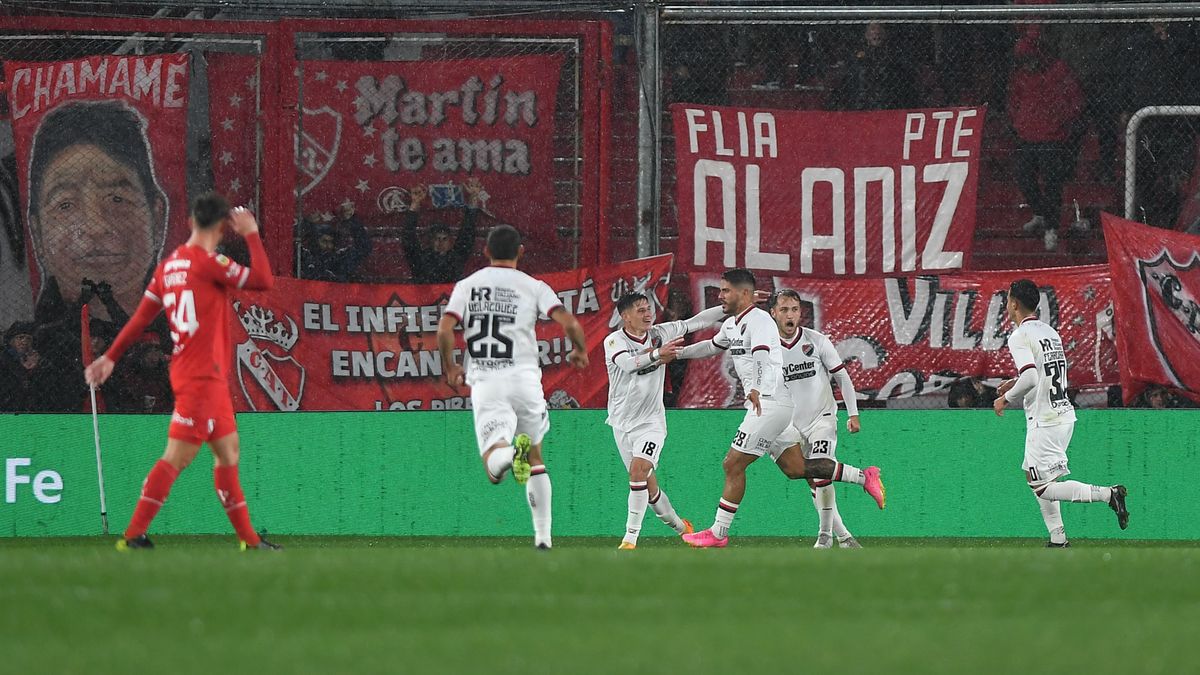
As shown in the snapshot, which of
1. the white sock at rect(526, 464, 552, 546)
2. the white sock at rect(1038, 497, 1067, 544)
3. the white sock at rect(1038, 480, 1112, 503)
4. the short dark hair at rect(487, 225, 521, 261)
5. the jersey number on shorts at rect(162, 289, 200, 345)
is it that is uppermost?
the short dark hair at rect(487, 225, 521, 261)

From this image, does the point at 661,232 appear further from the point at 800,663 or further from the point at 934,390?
the point at 800,663

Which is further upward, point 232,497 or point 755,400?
point 755,400

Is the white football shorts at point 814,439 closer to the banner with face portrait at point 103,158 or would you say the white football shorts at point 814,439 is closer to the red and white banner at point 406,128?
the red and white banner at point 406,128

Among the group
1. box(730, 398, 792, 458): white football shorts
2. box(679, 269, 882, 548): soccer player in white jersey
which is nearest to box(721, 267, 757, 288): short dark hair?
box(679, 269, 882, 548): soccer player in white jersey

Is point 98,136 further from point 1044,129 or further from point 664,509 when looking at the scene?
point 1044,129

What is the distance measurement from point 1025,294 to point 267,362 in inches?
251

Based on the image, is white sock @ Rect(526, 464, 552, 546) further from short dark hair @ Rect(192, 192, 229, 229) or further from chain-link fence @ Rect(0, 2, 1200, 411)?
chain-link fence @ Rect(0, 2, 1200, 411)

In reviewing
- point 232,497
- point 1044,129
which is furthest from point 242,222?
point 1044,129

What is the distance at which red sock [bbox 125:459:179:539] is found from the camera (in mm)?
9789

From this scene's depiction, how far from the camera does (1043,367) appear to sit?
13.3m

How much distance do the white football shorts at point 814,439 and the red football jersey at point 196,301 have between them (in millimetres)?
4988

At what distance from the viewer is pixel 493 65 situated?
15328 millimetres

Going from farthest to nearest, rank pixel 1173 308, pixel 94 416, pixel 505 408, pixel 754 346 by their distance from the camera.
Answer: pixel 1173 308
pixel 94 416
pixel 754 346
pixel 505 408

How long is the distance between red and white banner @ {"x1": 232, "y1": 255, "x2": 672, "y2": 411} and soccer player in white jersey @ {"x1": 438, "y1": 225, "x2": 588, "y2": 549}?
4.67m
